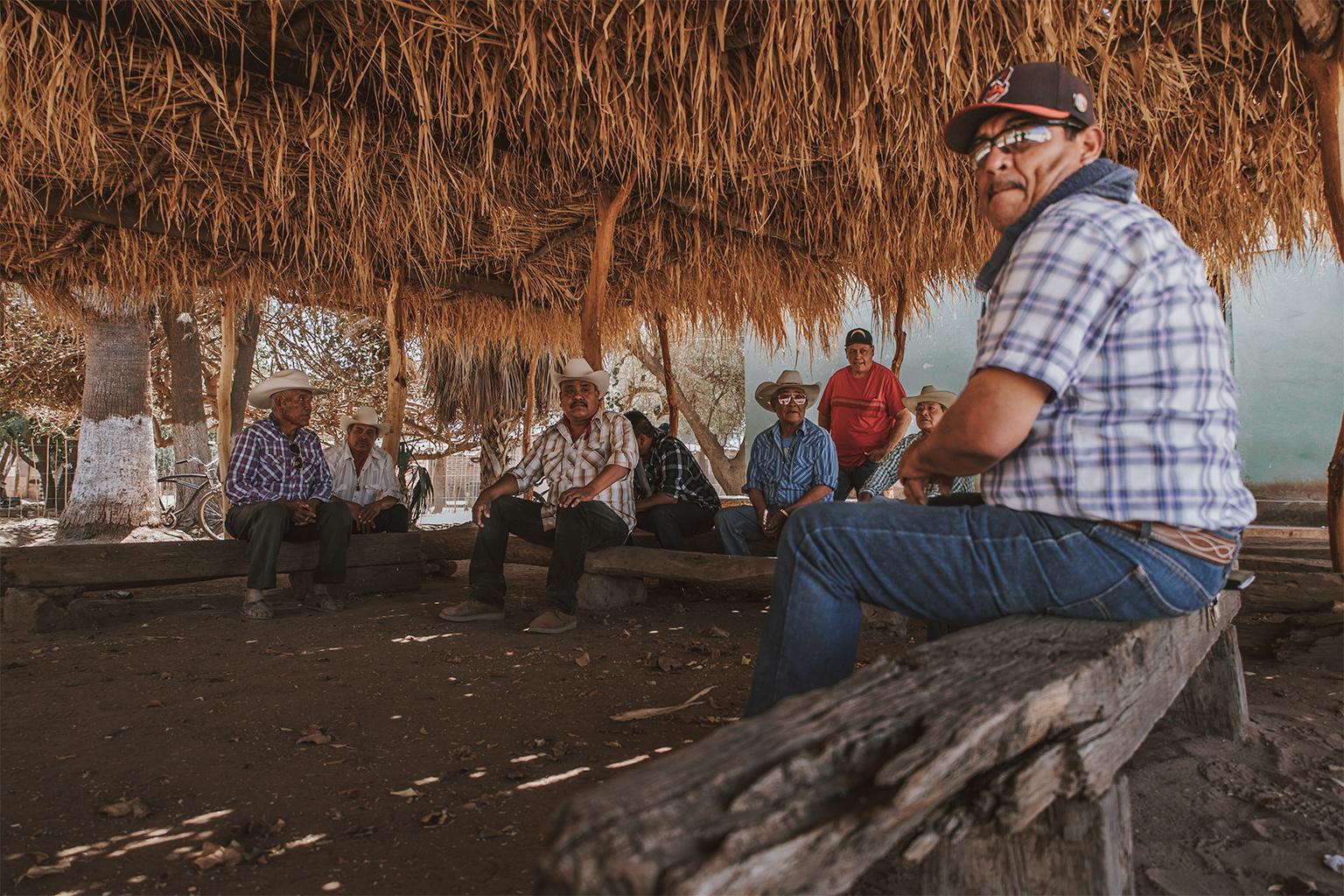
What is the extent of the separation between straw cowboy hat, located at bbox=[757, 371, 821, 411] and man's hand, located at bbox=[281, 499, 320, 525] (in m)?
2.91

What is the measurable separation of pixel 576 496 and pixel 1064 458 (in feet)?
10.8

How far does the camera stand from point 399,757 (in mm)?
2621

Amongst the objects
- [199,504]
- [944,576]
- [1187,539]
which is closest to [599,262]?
[944,576]

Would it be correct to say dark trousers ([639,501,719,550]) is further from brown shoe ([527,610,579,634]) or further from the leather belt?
the leather belt

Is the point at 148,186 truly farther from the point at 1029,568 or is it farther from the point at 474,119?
the point at 1029,568

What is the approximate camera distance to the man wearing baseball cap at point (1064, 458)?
1448mm

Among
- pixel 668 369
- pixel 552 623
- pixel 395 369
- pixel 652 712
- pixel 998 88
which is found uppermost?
pixel 668 369

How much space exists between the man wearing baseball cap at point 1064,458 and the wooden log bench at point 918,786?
0.12 metres

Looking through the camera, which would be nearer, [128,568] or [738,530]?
[128,568]

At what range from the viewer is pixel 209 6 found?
327 cm

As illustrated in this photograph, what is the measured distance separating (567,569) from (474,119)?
7.98ft

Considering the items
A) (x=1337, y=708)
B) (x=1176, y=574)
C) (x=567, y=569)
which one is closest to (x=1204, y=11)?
(x=1337, y=708)

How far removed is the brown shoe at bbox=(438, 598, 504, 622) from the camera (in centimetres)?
457

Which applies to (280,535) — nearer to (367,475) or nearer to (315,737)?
(367,475)
